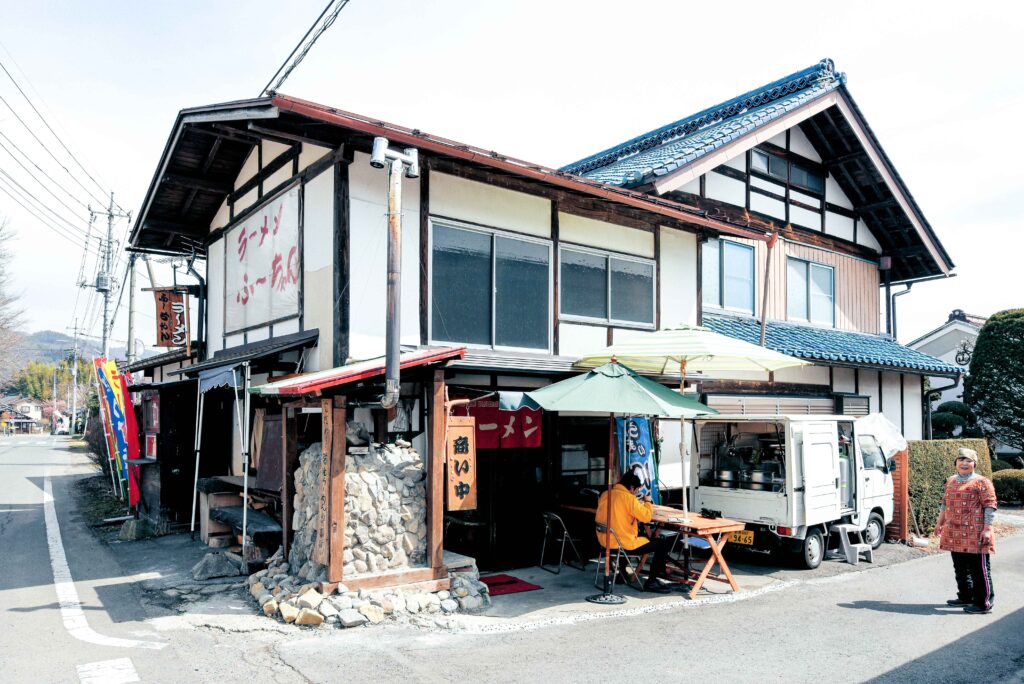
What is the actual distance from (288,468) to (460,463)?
2126 millimetres

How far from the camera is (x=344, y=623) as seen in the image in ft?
22.8

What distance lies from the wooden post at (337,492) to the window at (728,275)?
8.11 m

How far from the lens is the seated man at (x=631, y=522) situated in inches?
328

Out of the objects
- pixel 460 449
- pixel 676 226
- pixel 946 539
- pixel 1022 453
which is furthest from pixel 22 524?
pixel 1022 453

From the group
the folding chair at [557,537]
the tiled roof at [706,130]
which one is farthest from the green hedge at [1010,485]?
the folding chair at [557,537]

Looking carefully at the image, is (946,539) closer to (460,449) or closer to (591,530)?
(591,530)

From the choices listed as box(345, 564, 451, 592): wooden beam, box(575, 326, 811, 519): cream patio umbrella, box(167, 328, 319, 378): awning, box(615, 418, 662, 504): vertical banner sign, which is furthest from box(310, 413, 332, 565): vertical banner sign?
box(615, 418, 662, 504): vertical banner sign

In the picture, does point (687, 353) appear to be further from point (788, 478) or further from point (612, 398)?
point (788, 478)

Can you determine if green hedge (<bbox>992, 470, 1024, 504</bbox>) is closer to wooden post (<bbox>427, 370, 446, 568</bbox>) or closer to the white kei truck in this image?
the white kei truck

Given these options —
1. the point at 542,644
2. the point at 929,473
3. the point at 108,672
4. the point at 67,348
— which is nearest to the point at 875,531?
the point at 929,473

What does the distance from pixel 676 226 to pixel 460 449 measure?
627 centimetres

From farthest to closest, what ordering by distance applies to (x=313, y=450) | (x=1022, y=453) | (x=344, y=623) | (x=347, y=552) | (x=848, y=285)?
(x=1022, y=453) → (x=848, y=285) → (x=313, y=450) → (x=347, y=552) → (x=344, y=623)

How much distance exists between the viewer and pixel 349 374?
7.09 m

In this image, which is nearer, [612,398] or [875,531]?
[612,398]
